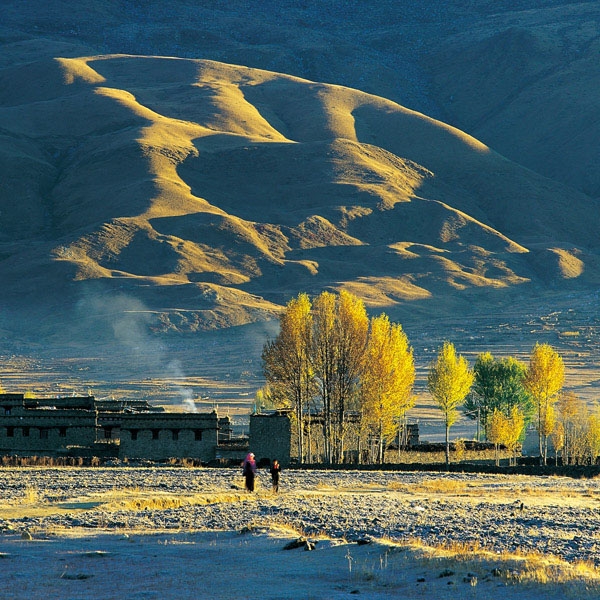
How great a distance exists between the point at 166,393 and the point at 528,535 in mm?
91200

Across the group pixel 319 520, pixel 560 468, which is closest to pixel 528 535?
pixel 319 520

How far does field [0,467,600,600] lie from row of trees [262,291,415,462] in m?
16.7

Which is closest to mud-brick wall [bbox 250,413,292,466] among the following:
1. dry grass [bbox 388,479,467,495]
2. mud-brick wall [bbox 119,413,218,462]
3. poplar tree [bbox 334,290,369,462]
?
mud-brick wall [bbox 119,413,218,462]

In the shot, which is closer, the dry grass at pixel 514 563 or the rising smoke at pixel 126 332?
the dry grass at pixel 514 563

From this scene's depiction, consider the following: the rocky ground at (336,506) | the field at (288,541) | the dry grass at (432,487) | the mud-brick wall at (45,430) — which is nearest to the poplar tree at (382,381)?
the rocky ground at (336,506)

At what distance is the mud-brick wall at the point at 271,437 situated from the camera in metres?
49.2

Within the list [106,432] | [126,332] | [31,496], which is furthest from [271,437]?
[126,332]

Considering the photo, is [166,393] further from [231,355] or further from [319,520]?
[319,520]

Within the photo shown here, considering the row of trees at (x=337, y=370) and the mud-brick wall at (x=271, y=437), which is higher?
the row of trees at (x=337, y=370)

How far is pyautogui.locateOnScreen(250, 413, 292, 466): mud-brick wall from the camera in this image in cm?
4922

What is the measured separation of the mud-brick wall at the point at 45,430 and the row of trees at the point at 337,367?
9912 millimetres

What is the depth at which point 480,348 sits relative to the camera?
5645 inches

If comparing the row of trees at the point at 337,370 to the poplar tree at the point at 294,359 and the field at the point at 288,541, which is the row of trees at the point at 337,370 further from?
the field at the point at 288,541

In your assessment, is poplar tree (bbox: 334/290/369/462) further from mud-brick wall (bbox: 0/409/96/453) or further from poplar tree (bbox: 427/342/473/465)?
mud-brick wall (bbox: 0/409/96/453)
